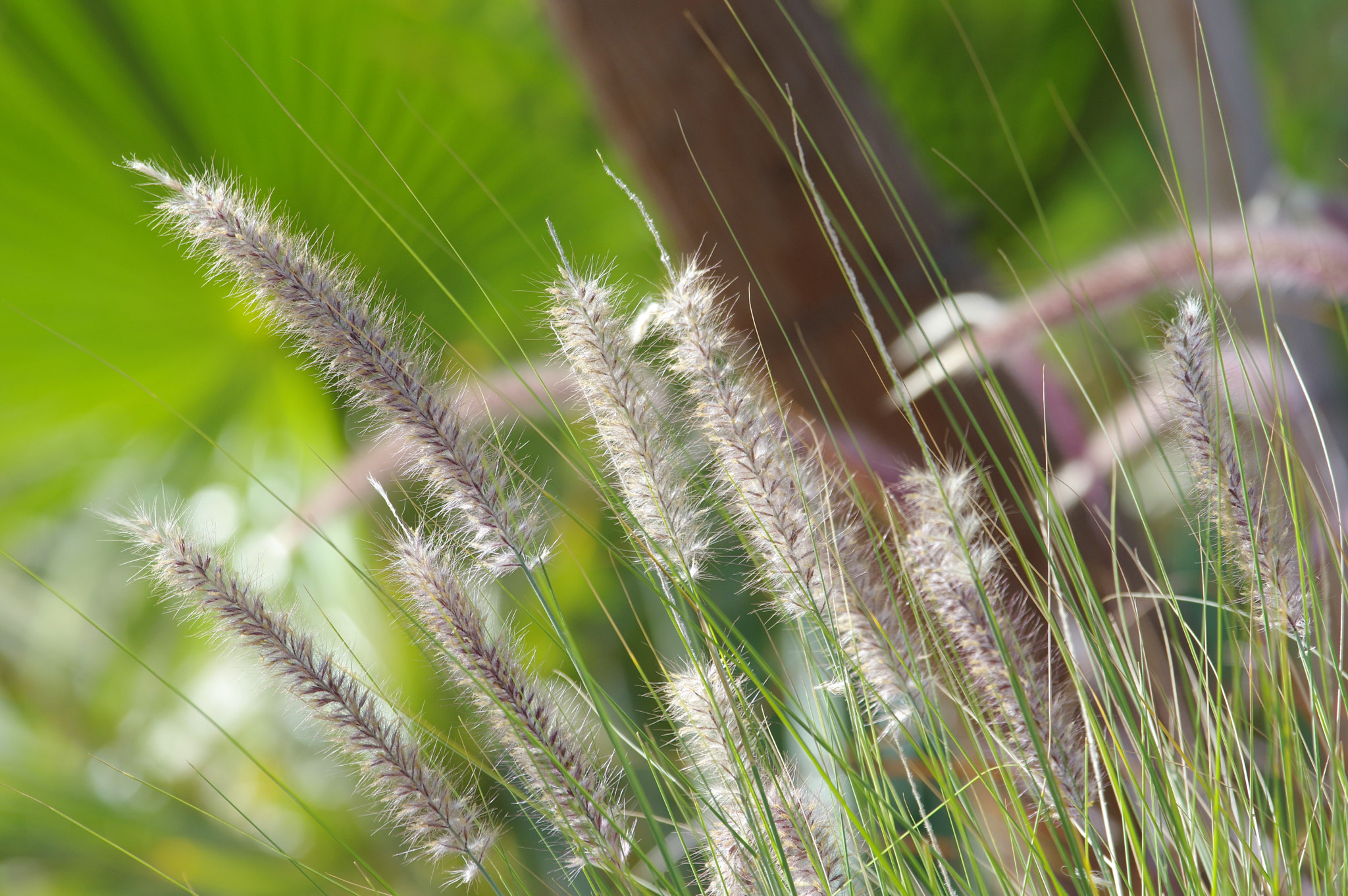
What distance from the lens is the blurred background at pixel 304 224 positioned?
1077mm

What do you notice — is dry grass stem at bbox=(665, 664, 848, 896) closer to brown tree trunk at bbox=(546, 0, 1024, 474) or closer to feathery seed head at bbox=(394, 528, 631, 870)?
feathery seed head at bbox=(394, 528, 631, 870)

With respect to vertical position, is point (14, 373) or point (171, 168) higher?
point (171, 168)

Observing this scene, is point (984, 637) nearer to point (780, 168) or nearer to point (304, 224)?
point (780, 168)

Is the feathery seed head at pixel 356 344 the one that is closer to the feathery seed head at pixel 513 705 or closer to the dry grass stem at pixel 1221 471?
the feathery seed head at pixel 513 705

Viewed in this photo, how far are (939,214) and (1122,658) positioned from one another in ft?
1.02

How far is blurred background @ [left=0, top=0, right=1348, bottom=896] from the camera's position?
3.53 feet

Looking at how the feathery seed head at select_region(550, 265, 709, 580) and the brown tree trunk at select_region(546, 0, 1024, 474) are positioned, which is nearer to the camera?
the feathery seed head at select_region(550, 265, 709, 580)

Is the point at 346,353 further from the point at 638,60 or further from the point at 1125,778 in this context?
the point at 1125,778

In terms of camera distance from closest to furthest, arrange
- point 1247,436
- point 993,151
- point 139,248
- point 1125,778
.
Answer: point 1125,778
point 1247,436
point 139,248
point 993,151

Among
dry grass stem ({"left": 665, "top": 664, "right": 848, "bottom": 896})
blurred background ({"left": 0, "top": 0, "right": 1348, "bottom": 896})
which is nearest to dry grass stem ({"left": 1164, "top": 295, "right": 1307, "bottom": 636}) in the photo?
dry grass stem ({"left": 665, "top": 664, "right": 848, "bottom": 896})

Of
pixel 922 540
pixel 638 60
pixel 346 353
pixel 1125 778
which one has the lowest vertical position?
pixel 1125 778

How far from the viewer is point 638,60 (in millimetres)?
528

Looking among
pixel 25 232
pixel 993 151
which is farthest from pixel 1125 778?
pixel 25 232

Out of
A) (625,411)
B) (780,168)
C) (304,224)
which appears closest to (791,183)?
(780,168)
